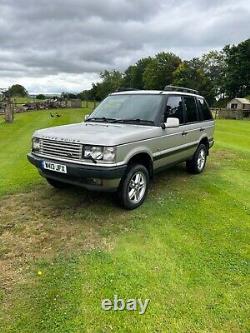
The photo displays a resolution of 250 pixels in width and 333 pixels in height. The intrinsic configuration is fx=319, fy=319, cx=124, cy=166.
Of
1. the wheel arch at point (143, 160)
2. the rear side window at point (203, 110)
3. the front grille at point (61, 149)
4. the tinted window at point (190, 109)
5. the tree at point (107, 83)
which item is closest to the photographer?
the front grille at point (61, 149)

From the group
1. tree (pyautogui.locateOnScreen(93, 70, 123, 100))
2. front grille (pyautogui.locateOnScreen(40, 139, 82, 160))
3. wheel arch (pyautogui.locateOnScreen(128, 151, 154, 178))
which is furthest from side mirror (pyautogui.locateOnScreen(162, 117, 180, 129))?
tree (pyautogui.locateOnScreen(93, 70, 123, 100))

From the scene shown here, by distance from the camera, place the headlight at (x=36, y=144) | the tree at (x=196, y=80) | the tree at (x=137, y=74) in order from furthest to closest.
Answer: the tree at (x=137, y=74)
the tree at (x=196, y=80)
the headlight at (x=36, y=144)

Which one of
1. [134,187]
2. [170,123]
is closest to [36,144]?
[134,187]

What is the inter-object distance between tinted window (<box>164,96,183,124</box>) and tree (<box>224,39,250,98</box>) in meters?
58.3

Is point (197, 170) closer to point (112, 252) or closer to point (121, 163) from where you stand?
point (121, 163)

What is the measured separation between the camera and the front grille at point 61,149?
473 cm

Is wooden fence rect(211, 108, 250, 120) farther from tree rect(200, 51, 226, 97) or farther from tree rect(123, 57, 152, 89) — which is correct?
tree rect(123, 57, 152, 89)

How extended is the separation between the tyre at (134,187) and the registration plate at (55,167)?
36.6 inches

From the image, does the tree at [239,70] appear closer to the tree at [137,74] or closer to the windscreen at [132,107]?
the tree at [137,74]

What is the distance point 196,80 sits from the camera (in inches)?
2490

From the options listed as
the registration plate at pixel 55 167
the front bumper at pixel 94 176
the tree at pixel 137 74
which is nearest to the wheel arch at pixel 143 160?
the front bumper at pixel 94 176

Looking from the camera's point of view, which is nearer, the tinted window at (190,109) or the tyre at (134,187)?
the tyre at (134,187)

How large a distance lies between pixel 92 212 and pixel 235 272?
241cm

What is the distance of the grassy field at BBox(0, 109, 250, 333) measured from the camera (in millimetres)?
3006
